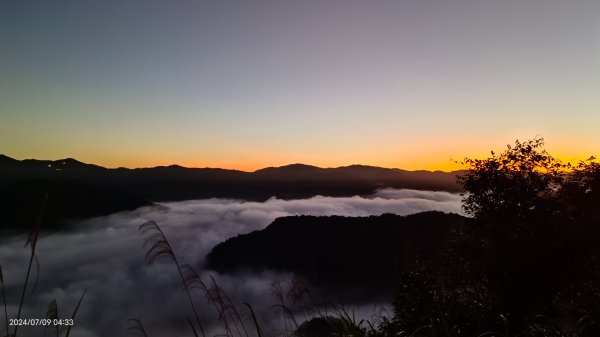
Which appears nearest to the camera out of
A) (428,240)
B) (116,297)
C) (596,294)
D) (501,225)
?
A: (596,294)

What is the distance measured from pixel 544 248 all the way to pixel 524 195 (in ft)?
9.28

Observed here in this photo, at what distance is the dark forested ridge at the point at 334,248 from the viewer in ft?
501

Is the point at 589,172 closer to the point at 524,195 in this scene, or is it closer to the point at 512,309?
the point at 524,195

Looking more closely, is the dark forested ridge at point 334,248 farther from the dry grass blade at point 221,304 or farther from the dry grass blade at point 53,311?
the dry grass blade at point 53,311

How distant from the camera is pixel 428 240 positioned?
432 feet

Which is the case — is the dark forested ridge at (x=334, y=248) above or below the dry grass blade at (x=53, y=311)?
below

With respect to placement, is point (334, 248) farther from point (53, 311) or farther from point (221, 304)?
point (53, 311)

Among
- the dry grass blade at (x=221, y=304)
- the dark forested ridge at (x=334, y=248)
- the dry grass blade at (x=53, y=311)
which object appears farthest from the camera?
the dark forested ridge at (x=334, y=248)

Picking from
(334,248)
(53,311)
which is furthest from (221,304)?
(334,248)

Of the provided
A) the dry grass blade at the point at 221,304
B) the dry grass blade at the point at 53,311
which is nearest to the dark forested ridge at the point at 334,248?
the dry grass blade at the point at 221,304

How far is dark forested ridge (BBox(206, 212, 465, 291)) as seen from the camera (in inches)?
6014

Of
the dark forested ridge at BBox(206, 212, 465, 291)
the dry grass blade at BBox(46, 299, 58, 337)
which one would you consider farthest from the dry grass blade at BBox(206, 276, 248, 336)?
the dark forested ridge at BBox(206, 212, 465, 291)

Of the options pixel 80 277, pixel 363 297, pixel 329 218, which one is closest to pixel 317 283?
pixel 363 297

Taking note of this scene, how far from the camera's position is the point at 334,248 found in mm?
168750
